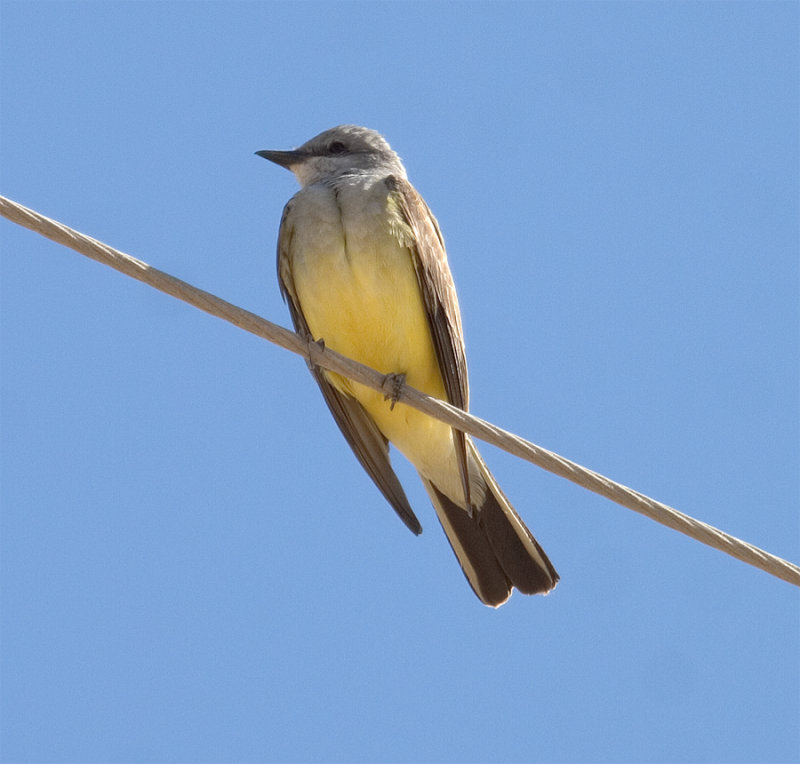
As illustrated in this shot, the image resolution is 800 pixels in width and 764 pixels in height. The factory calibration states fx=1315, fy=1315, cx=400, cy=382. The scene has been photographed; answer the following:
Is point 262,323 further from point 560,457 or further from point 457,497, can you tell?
point 457,497

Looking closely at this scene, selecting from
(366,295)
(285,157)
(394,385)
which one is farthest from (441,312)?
(285,157)

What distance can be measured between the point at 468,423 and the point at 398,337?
1.29 metres

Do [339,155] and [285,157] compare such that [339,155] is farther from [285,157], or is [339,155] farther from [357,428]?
[357,428]

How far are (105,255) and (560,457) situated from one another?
1.79m

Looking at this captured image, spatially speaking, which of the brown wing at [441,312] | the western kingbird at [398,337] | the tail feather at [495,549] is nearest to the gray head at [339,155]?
the western kingbird at [398,337]

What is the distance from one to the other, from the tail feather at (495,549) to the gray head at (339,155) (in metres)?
1.86

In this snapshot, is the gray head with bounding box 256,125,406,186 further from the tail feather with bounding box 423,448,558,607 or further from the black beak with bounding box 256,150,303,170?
the tail feather with bounding box 423,448,558,607

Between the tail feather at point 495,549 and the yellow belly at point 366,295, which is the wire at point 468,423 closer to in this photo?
the yellow belly at point 366,295

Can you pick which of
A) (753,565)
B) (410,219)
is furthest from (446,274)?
(753,565)

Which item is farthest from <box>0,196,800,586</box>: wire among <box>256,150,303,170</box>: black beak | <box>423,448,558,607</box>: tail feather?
<box>256,150,303,170</box>: black beak

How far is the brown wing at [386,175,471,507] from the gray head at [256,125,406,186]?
36.3 inches

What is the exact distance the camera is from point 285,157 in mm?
7520

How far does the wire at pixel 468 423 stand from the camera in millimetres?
4480

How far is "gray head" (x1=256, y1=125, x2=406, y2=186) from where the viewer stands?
7324 millimetres
